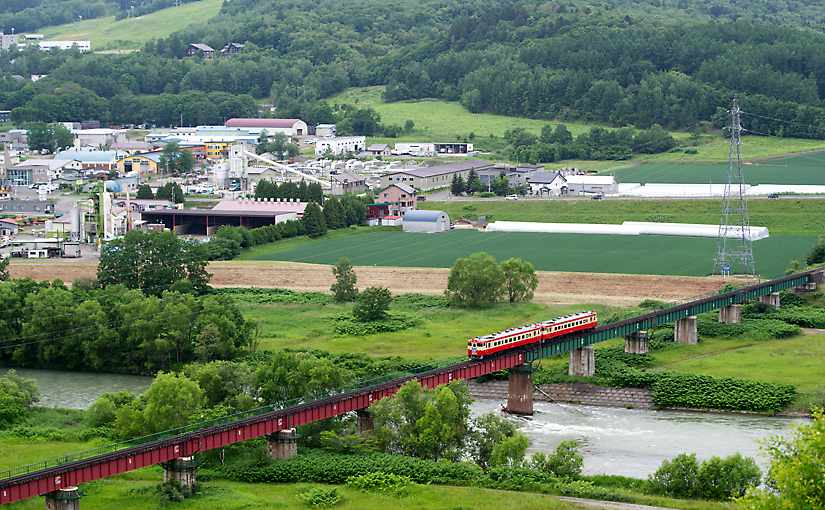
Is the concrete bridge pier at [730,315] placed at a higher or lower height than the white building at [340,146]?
lower

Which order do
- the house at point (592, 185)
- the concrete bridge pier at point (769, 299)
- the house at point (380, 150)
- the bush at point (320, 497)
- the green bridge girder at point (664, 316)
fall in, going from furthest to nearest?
the house at point (380, 150)
the house at point (592, 185)
the concrete bridge pier at point (769, 299)
the green bridge girder at point (664, 316)
the bush at point (320, 497)

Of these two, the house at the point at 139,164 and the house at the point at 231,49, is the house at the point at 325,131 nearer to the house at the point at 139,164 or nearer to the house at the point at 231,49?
the house at the point at 139,164

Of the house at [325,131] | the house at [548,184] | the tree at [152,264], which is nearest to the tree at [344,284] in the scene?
the tree at [152,264]

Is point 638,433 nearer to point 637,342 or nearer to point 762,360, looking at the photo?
point 637,342

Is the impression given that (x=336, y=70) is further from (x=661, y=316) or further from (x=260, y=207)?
(x=661, y=316)

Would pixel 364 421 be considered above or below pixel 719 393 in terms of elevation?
above

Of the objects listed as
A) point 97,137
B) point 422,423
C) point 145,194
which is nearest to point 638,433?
point 422,423

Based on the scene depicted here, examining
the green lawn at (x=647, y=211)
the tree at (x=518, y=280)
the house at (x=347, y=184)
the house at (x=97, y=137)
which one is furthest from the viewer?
the house at (x=97, y=137)
